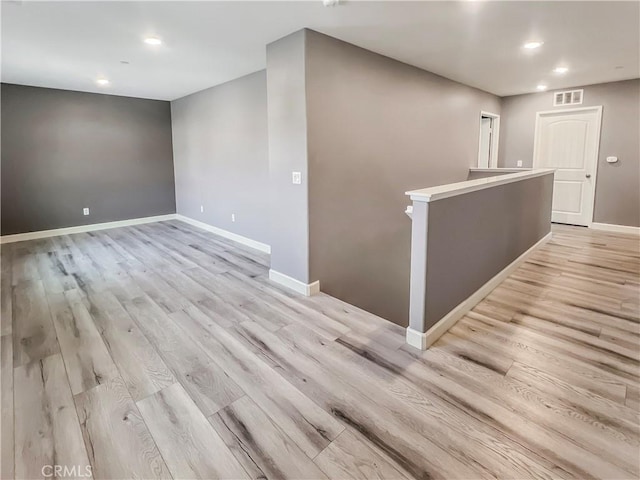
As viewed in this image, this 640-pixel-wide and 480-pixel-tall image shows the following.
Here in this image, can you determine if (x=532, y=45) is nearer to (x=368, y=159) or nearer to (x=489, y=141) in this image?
(x=368, y=159)

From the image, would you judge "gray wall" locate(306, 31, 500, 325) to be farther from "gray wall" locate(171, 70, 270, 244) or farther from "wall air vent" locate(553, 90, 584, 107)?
"wall air vent" locate(553, 90, 584, 107)

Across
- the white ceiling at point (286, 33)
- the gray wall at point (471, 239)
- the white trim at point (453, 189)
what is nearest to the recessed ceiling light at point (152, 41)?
the white ceiling at point (286, 33)

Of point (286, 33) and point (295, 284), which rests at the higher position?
point (286, 33)

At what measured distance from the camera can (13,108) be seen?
5.32 meters

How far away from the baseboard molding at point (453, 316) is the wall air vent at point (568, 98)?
13.0 feet

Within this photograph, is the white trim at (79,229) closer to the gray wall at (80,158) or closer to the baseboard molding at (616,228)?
the gray wall at (80,158)

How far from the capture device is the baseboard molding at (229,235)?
5055 millimetres

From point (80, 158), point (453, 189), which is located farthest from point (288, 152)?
point (80, 158)

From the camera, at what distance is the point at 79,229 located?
20.3 feet

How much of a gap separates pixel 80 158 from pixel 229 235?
2.95m

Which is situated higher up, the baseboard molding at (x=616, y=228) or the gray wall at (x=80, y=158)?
the gray wall at (x=80, y=158)

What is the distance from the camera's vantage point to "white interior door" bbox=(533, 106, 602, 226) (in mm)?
6039

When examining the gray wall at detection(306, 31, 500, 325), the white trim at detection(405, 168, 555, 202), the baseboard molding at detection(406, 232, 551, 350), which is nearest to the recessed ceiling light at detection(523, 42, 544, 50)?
the gray wall at detection(306, 31, 500, 325)

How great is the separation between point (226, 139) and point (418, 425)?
4.83 m
